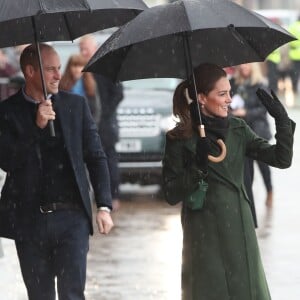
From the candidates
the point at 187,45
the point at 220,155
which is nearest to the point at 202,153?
the point at 220,155

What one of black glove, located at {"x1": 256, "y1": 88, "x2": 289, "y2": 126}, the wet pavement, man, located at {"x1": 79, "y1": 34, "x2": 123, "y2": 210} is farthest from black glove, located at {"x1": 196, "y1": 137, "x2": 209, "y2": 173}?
man, located at {"x1": 79, "y1": 34, "x2": 123, "y2": 210}

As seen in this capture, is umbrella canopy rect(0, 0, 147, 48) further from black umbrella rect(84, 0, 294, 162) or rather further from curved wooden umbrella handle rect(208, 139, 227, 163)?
curved wooden umbrella handle rect(208, 139, 227, 163)

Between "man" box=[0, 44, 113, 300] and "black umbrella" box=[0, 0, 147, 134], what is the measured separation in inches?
6.3

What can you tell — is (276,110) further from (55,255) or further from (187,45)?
(55,255)

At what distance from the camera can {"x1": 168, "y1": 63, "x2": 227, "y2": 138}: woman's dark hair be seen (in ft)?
20.4

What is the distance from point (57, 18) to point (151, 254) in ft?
13.3

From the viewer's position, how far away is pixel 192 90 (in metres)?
6.24

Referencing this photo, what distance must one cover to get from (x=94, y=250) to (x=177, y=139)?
5.30 metres

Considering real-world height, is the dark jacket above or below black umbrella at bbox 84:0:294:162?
below

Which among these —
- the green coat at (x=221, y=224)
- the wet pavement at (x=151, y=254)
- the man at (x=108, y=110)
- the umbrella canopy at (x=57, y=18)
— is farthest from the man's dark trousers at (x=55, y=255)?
the man at (x=108, y=110)

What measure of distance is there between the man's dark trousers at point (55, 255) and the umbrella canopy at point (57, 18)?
0.98 m

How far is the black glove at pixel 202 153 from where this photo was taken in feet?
19.9

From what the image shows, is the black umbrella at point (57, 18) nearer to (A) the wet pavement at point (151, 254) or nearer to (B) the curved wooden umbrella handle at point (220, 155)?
(B) the curved wooden umbrella handle at point (220, 155)

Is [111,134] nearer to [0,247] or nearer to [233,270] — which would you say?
[0,247]
